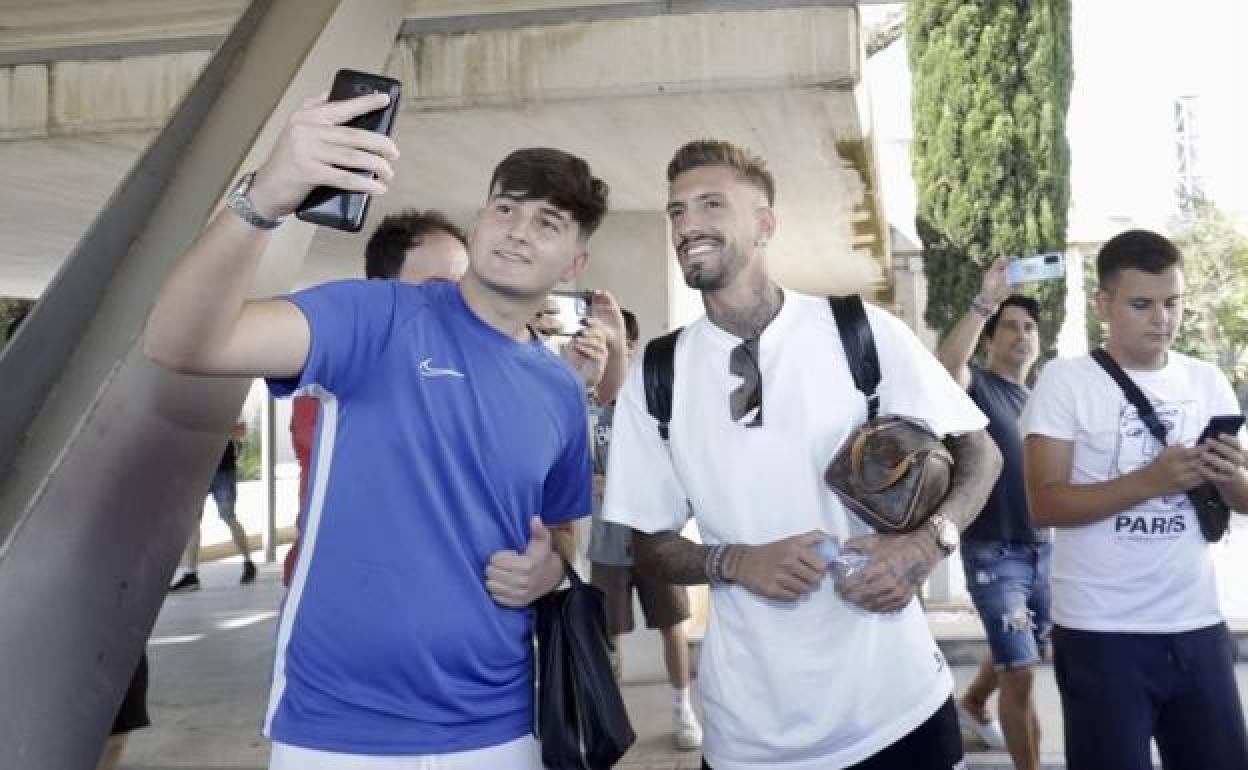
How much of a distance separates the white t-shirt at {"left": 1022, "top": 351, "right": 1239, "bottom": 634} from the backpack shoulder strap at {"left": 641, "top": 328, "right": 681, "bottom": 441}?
1443 mm

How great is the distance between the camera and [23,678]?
2.36 m

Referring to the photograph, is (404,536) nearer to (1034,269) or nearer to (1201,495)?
(1201,495)

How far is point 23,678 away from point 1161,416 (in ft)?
10.5

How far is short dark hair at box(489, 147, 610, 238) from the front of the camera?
2422 mm

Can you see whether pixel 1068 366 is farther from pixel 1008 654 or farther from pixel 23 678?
pixel 23 678

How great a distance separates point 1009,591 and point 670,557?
287 centimetres

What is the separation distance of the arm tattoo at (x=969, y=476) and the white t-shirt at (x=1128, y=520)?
907 mm

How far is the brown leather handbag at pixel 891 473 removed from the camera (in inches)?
95.7

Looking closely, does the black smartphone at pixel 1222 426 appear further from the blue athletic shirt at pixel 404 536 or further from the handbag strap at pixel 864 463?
the blue athletic shirt at pixel 404 536

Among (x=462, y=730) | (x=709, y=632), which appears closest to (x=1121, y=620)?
(x=709, y=632)

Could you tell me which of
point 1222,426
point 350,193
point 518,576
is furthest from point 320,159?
point 1222,426

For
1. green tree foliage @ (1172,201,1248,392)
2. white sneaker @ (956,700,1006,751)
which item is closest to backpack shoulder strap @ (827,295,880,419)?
white sneaker @ (956,700,1006,751)

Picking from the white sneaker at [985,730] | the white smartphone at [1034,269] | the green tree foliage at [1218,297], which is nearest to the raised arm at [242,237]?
the white smartphone at [1034,269]

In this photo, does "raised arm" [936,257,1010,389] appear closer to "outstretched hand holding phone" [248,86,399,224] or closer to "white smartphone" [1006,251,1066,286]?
"white smartphone" [1006,251,1066,286]
